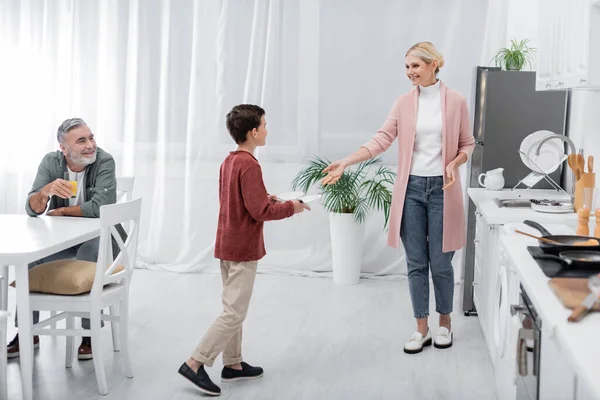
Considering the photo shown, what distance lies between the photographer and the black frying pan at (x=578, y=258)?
1972 millimetres

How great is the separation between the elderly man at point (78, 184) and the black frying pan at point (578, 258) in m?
2.19

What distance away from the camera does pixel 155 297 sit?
15.8 feet

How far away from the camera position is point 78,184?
3.67 m

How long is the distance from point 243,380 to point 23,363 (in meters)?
0.92

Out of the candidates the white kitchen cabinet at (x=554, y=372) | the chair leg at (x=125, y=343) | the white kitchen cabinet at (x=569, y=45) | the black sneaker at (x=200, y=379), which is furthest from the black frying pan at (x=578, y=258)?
the chair leg at (x=125, y=343)

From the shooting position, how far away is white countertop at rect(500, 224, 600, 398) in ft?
4.28

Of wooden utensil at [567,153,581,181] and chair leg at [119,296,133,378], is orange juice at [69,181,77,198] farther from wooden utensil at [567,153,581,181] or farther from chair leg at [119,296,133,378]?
wooden utensil at [567,153,581,181]

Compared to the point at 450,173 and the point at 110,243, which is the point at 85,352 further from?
the point at 450,173

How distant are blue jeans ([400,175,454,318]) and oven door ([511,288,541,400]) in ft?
4.95

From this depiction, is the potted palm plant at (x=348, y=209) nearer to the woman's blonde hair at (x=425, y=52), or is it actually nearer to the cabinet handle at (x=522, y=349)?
the woman's blonde hair at (x=425, y=52)

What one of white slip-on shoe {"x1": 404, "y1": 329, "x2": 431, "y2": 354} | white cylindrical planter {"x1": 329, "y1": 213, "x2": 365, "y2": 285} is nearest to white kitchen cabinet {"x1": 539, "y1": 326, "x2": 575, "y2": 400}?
white slip-on shoe {"x1": 404, "y1": 329, "x2": 431, "y2": 354}

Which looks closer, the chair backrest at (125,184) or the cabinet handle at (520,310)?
the cabinet handle at (520,310)

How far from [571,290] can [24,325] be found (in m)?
2.03

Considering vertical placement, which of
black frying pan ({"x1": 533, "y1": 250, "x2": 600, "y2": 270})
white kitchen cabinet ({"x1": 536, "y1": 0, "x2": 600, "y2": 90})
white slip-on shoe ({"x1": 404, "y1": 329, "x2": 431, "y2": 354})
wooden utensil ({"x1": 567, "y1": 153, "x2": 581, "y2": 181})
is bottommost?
white slip-on shoe ({"x1": 404, "y1": 329, "x2": 431, "y2": 354})
